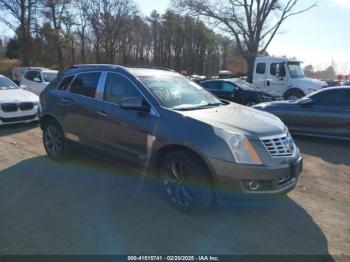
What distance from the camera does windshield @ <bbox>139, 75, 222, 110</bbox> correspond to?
178 inches

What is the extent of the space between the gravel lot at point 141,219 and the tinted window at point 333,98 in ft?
9.34

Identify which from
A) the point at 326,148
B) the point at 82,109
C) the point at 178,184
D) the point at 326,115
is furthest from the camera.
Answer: the point at 326,115

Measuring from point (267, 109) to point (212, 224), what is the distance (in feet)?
19.2

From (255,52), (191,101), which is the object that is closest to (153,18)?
(255,52)

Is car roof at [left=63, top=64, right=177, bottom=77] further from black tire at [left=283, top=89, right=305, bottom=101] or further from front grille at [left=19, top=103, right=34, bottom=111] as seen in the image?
black tire at [left=283, top=89, right=305, bottom=101]

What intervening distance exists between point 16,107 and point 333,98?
318 inches

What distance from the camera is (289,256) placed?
3316 millimetres

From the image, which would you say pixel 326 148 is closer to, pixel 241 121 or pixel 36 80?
pixel 241 121

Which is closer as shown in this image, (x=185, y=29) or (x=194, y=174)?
(x=194, y=174)

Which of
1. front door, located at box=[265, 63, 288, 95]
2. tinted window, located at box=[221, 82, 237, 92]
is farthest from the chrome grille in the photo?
front door, located at box=[265, 63, 288, 95]

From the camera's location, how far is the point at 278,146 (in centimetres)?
397

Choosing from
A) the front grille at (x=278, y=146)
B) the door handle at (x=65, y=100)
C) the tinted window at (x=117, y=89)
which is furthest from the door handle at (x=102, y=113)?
the front grille at (x=278, y=146)

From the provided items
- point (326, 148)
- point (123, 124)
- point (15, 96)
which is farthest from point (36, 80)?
point (326, 148)

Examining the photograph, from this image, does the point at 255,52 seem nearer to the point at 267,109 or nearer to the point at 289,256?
the point at 267,109
